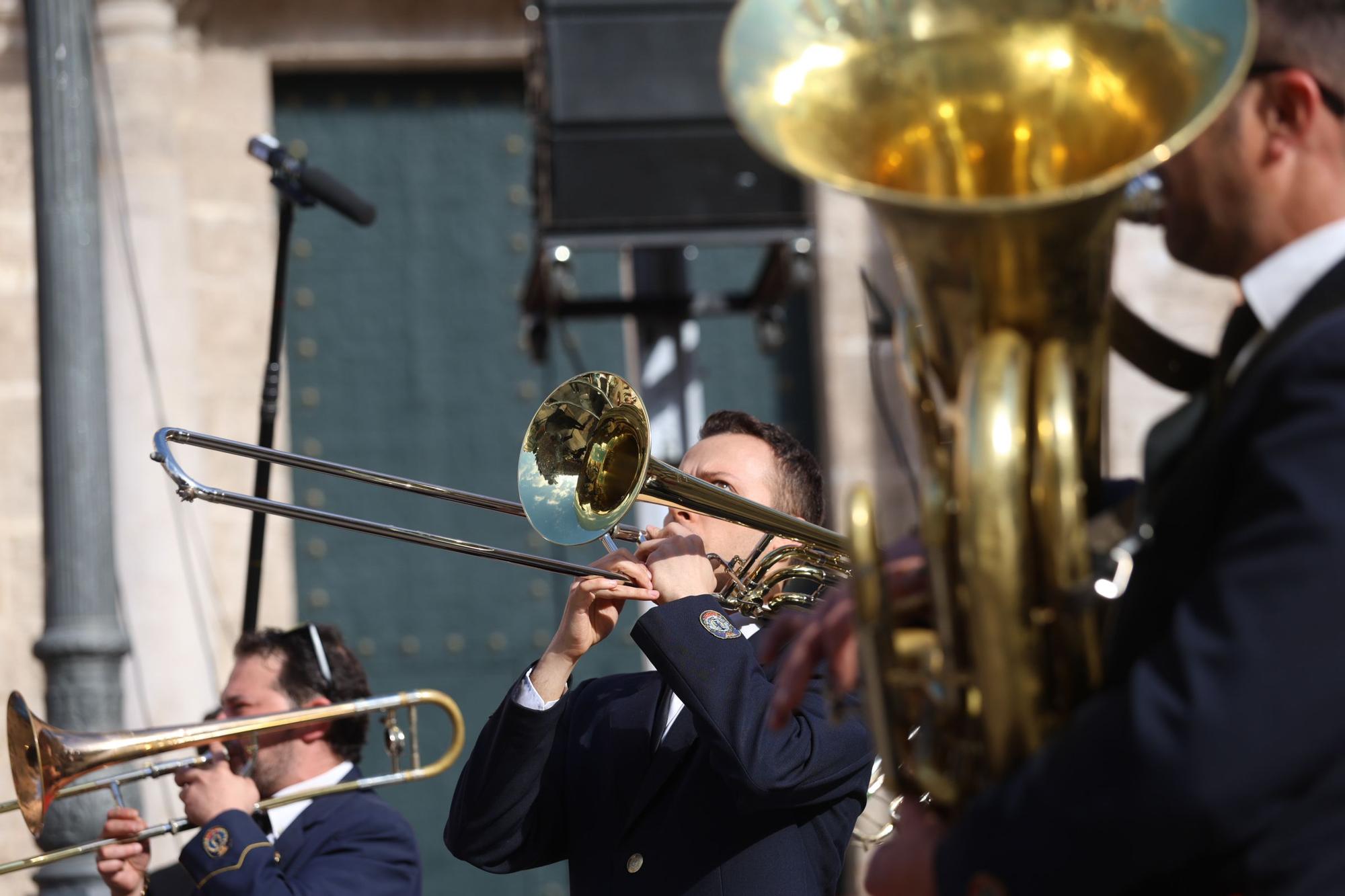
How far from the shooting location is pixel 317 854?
4023 millimetres

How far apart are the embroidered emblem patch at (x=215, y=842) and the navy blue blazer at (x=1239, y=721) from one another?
2310 millimetres

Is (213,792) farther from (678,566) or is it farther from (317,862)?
(678,566)

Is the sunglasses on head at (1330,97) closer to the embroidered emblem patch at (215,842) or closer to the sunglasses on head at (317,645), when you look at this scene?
the embroidered emblem patch at (215,842)

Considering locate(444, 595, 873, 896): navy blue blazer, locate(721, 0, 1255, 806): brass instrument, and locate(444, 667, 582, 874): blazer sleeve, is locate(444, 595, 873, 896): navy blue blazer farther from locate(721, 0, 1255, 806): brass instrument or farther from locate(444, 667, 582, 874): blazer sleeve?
locate(721, 0, 1255, 806): brass instrument

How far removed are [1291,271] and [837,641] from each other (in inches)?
A: 25.6

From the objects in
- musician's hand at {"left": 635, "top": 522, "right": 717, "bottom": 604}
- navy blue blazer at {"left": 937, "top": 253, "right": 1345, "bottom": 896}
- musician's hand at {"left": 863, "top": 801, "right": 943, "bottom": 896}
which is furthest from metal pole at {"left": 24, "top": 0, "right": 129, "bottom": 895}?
navy blue blazer at {"left": 937, "top": 253, "right": 1345, "bottom": 896}

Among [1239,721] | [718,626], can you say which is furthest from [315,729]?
[1239,721]

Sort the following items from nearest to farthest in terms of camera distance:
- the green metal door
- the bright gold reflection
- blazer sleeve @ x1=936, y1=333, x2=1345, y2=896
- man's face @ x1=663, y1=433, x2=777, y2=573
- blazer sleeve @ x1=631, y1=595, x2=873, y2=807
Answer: blazer sleeve @ x1=936, y1=333, x2=1345, y2=896 → the bright gold reflection → blazer sleeve @ x1=631, y1=595, x2=873, y2=807 → man's face @ x1=663, y1=433, x2=777, y2=573 → the green metal door

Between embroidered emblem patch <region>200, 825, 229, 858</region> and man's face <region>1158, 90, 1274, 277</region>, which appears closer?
man's face <region>1158, 90, 1274, 277</region>

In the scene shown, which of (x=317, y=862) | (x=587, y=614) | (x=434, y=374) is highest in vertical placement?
(x=434, y=374)

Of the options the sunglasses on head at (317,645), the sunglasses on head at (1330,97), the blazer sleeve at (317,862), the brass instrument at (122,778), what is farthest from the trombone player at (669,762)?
the sunglasses on head at (1330,97)

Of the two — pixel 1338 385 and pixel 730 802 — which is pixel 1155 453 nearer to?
pixel 1338 385

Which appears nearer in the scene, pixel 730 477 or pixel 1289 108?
pixel 1289 108

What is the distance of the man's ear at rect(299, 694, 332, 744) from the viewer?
432cm
